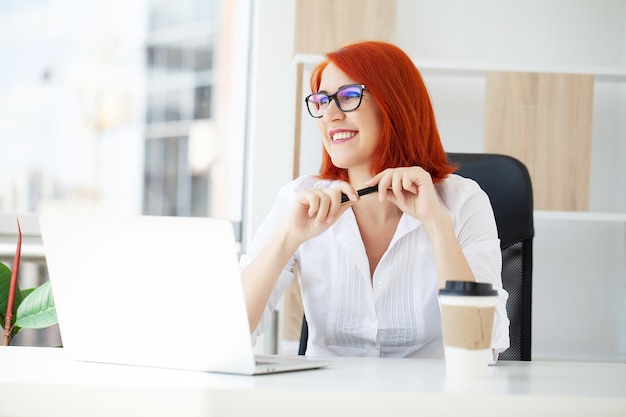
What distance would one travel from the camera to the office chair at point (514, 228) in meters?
1.78

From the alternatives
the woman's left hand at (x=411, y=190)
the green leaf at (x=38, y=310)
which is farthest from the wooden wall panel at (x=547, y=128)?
the green leaf at (x=38, y=310)

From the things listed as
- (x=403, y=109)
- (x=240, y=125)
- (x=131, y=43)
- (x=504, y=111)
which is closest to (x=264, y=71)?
(x=240, y=125)

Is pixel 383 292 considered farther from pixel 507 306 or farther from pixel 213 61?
pixel 213 61

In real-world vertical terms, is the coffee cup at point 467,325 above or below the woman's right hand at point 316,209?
below

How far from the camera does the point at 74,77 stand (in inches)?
128

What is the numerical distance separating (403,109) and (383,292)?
42 centimetres

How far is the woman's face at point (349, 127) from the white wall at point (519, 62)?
1.19 m

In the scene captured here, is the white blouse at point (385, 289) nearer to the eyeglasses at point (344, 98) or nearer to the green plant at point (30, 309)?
the eyeglasses at point (344, 98)

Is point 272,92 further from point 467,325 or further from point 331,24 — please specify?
point 467,325

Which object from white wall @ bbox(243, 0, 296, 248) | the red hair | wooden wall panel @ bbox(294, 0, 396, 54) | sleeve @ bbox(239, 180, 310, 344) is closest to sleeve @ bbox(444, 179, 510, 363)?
the red hair

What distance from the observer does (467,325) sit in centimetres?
97

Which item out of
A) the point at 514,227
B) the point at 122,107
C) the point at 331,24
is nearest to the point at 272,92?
the point at 331,24

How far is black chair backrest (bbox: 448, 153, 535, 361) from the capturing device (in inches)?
70.2

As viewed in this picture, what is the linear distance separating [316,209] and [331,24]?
1484 mm
